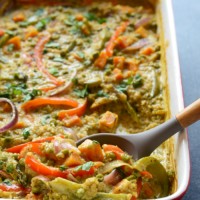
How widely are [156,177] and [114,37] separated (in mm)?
1619

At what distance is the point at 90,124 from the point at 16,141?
554 mm

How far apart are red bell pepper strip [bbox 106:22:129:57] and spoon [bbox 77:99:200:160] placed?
1.03 metres

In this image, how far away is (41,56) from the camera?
163 inches

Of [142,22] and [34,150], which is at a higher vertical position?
[142,22]

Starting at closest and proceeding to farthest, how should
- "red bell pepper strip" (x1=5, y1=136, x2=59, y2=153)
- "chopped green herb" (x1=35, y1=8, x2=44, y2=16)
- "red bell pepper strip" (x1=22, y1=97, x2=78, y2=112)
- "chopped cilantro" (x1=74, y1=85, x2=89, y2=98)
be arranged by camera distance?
"red bell pepper strip" (x1=5, y1=136, x2=59, y2=153) < "red bell pepper strip" (x1=22, y1=97, x2=78, y2=112) < "chopped cilantro" (x1=74, y1=85, x2=89, y2=98) < "chopped green herb" (x1=35, y1=8, x2=44, y2=16)

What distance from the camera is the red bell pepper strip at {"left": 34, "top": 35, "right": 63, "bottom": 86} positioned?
154 inches

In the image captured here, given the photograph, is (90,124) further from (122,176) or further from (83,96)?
(122,176)

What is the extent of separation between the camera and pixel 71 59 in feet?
13.5

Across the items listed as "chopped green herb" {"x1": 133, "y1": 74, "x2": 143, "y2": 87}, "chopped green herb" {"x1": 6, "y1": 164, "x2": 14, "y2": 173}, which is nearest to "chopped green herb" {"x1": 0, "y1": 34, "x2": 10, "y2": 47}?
"chopped green herb" {"x1": 133, "y1": 74, "x2": 143, "y2": 87}

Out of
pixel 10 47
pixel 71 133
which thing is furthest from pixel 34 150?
pixel 10 47

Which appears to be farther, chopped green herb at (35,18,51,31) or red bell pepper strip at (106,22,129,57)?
chopped green herb at (35,18,51,31)

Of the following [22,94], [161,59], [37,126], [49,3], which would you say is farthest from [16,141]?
[49,3]

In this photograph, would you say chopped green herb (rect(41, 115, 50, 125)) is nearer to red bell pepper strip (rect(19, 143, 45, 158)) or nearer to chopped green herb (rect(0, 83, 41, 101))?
chopped green herb (rect(0, 83, 41, 101))

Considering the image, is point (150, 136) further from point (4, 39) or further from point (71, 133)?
point (4, 39)
